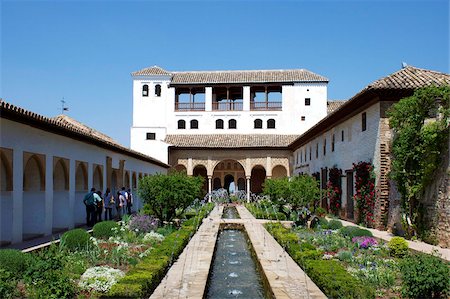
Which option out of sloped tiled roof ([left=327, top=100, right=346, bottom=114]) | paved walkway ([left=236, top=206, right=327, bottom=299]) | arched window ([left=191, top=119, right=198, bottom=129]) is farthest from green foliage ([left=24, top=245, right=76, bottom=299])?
sloped tiled roof ([left=327, top=100, right=346, bottom=114])

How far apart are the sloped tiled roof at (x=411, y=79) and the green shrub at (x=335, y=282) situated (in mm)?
8193

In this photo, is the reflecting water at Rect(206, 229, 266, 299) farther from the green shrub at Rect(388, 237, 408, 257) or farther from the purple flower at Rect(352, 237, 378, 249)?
the green shrub at Rect(388, 237, 408, 257)

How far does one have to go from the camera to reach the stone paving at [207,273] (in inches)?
316

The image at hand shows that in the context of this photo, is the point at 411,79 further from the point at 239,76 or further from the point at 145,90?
the point at 145,90

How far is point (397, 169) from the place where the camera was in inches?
595

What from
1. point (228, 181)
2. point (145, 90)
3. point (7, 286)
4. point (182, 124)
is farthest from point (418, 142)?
point (228, 181)

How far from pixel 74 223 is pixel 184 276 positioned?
931cm

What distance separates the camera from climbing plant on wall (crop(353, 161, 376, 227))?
1759 centimetres

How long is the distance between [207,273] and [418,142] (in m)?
8.00

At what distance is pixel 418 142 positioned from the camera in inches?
574

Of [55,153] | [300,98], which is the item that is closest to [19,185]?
[55,153]

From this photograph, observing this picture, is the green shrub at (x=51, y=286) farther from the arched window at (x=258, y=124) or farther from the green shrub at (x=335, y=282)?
the arched window at (x=258, y=124)

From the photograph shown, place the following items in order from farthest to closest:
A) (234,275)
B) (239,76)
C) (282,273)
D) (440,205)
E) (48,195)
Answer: (239,76) < (48,195) < (440,205) < (234,275) < (282,273)

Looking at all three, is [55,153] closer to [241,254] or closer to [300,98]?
[241,254]
